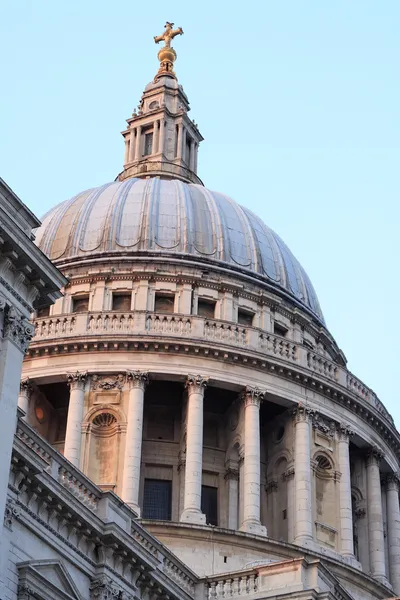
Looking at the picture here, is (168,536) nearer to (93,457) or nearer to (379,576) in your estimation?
(93,457)

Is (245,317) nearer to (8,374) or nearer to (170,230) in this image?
(170,230)

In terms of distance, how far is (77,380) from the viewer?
1917 inches

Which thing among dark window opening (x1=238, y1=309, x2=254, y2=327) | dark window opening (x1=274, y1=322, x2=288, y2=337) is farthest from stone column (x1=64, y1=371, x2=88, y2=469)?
dark window opening (x1=274, y1=322, x2=288, y2=337)

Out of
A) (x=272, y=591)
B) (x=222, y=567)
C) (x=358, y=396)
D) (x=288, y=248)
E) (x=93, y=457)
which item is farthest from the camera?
(x=288, y=248)

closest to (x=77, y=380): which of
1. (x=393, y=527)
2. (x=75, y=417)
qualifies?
(x=75, y=417)

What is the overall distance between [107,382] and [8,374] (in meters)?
23.2

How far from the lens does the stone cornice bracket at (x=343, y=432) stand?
5119 cm

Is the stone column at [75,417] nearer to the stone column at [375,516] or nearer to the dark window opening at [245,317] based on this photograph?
the dark window opening at [245,317]

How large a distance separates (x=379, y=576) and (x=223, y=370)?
9929 millimetres

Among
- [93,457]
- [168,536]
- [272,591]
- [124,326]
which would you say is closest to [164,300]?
[124,326]

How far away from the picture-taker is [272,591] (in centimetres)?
3325

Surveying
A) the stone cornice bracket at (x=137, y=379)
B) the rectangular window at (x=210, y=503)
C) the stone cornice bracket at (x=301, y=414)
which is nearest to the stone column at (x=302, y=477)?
the stone cornice bracket at (x=301, y=414)

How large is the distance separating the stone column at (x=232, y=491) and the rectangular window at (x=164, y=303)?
7118 millimetres

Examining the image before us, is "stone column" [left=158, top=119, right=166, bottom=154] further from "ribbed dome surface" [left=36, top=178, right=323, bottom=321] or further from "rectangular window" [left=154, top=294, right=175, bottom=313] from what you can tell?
"rectangular window" [left=154, top=294, right=175, bottom=313]
